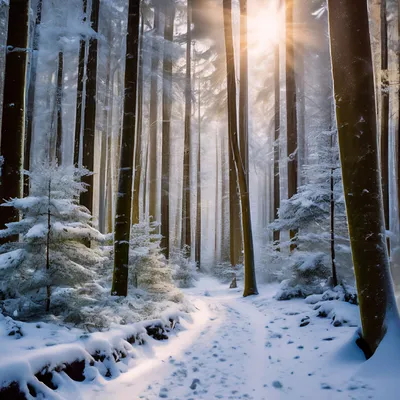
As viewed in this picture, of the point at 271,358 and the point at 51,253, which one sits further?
the point at 51,253


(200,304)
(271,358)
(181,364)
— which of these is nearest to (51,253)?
(181,364)

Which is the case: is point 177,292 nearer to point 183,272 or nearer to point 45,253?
point 45,253

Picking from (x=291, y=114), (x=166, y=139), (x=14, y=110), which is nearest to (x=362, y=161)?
(x=14, y=110)

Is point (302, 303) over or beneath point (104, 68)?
beneath

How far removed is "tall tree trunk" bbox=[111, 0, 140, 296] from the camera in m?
6.62

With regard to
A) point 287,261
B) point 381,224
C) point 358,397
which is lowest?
point 358,397

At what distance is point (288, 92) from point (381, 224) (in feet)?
37.2

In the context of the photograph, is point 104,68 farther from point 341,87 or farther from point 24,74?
point 341,87

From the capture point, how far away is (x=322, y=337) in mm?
4934

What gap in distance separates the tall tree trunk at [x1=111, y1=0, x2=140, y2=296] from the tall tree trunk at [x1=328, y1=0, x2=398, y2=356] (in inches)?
176

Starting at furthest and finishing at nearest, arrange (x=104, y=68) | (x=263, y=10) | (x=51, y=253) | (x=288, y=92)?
(x=104, y=68)
(x=263, y=10)
(x=288, y=92)
(x=51, y=253)

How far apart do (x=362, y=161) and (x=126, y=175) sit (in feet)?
15.7

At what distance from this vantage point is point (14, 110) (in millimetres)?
6301

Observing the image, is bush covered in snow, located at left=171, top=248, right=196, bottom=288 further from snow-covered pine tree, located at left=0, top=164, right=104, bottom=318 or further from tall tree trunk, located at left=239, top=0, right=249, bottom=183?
snow-covered pine tree, located at left=0, top=164, right=104, bottom=318
